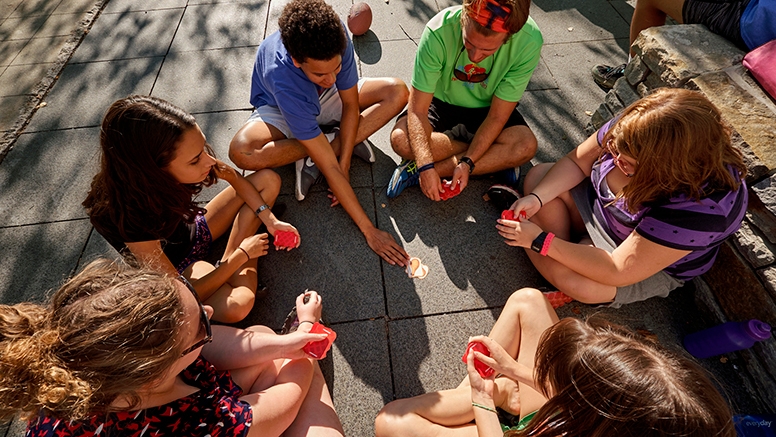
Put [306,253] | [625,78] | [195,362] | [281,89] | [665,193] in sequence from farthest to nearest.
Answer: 1. [625,78]
2. [306,253]
3. [281,89]
4. [665,193]
5. [195,362]

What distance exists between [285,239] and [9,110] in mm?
3073

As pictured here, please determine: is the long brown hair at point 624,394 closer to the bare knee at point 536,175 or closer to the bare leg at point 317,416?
the bare leg at point 317,416

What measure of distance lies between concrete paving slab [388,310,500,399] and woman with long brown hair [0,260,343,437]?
75 centimetres

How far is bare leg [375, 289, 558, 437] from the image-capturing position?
6.00ft

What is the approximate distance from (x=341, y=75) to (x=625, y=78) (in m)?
2.03

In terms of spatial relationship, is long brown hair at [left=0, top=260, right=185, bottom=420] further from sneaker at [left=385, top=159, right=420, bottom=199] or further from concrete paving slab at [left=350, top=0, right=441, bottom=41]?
concrete paving slab at [left=350, top=0, right=441, bottom=41]

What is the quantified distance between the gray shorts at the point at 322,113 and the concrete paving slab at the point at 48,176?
1.37m

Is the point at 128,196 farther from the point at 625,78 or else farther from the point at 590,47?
the point at 590,47

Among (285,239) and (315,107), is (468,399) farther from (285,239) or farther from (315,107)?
(315,107)

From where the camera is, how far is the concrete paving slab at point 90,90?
3.57 m

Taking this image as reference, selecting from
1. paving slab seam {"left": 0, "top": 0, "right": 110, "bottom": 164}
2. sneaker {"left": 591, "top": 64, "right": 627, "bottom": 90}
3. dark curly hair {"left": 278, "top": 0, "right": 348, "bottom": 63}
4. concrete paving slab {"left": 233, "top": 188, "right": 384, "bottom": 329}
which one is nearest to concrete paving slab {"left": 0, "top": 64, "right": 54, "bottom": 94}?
paving slab seam {"left": 0, "top": 0, "right": 110, "bottom": 164}

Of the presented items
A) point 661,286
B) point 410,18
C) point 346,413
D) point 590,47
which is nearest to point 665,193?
point 661,286

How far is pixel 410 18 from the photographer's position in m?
4.48

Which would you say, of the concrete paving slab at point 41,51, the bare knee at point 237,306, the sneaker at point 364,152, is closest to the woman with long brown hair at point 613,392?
the bare knee at point 237,306
